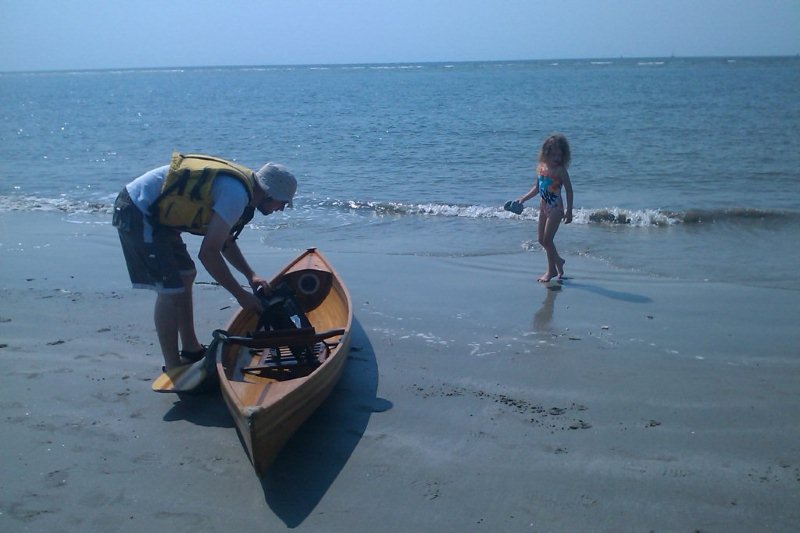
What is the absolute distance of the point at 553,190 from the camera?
7.44m

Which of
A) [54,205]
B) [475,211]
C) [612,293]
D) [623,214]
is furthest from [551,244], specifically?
[54,205]

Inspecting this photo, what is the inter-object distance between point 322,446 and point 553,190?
425 centimetres

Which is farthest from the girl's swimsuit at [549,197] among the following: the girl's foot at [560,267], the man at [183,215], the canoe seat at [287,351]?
the man at [183,215]

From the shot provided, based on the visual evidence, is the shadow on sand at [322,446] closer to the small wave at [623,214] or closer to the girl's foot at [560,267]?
the girl's foot at [560,267]

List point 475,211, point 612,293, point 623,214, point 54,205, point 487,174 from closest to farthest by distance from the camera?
point 612,293 → point 623,214 → point 475,211 → point 54,205 → point 487,174

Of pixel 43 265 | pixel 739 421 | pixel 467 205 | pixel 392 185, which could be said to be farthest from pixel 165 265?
pixel 392 185

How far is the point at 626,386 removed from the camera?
483 centimetres

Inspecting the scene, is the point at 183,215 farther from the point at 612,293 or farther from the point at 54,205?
the point at 54,205

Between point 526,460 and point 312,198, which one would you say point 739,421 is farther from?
point 312,198

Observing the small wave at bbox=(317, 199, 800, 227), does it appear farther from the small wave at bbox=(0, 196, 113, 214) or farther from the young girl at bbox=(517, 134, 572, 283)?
the small wave at bbox=(0, 196, 113, 214)

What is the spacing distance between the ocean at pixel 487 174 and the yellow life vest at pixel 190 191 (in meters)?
4.23

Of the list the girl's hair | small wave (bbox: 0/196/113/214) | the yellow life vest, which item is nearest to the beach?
the yellow life vest

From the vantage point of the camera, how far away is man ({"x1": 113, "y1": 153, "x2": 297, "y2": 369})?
4.31 meters

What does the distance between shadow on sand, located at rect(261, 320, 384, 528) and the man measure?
839 millimetres
